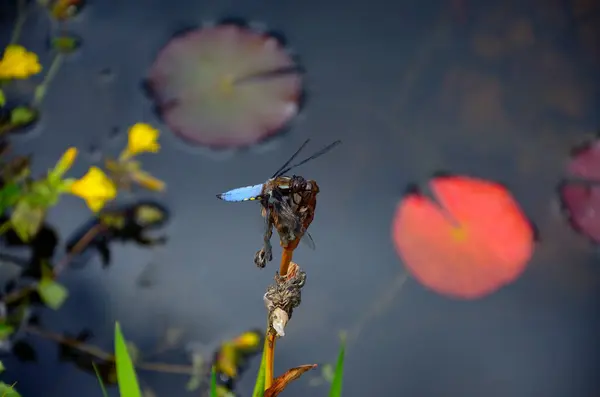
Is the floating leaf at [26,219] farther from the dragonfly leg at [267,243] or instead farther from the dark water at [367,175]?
the dragonfly leg at [267,243]

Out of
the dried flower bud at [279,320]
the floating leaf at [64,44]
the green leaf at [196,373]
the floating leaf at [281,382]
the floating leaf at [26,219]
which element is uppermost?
the dried flower bud at [279,320]

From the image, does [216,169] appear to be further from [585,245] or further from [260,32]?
[585,245]

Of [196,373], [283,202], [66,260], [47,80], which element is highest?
[283,202]

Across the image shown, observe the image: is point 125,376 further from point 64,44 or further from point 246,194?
point 64,44

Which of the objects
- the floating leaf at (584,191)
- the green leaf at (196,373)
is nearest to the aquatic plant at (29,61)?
the green leaf at (196,373)

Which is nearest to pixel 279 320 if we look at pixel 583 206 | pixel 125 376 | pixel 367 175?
pixel 125 376
